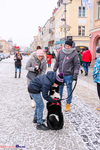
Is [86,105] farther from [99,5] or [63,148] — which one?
[99,5]

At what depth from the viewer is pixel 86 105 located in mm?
4840

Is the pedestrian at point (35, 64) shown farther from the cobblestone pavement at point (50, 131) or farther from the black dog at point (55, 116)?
the black dog at point (55, 116)

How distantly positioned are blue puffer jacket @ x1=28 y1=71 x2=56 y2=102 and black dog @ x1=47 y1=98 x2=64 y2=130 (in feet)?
1.12

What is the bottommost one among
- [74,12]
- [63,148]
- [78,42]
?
[63,148]

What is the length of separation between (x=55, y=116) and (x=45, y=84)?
838 millimetres

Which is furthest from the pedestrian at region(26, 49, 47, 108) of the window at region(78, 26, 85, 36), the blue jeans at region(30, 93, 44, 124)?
the window at region(78, 26, 85, 36)

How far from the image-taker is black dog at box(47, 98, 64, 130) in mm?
3213

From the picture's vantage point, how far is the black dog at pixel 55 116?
321cm

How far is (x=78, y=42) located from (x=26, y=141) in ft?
86.2

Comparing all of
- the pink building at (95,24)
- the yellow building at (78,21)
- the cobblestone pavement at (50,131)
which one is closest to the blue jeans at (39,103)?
the cobblestone pavement at (50,131)

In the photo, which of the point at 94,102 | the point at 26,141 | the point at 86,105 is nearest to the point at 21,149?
the point at 26,141

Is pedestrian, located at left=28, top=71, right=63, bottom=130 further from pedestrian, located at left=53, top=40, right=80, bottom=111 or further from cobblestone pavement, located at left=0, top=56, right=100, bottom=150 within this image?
pedestrian, located at left=53, top=40, right=80, bottom=111

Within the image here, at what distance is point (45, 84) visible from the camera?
110 inches

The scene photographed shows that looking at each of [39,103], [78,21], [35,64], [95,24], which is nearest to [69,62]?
[35,64]
